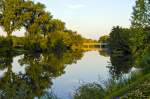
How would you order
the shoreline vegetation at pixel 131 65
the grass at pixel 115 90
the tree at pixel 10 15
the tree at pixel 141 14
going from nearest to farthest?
the grass at pixel 115 90
the shoreline vegetation at pixel 131 65
the tree at pixel 141 14
the tree at pixel 10 15

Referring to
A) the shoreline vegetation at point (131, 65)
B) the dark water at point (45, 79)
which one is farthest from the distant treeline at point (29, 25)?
the dark water at point (45, 79)

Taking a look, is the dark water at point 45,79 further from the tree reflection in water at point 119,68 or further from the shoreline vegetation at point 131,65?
the shoreline vegetation at point 131,65

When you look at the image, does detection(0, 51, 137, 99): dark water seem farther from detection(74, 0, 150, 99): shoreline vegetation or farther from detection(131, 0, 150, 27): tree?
detection(131, 0, 150, 27): tree

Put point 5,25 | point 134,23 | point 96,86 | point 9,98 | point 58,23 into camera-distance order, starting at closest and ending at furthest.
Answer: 1. point 9,98
2. point 96,86
3. point 134,23
4. point 5,25
5. point 58,23

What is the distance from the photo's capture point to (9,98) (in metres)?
17.4

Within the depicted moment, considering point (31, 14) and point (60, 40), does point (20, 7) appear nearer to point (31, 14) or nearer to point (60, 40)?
point (31, 14)

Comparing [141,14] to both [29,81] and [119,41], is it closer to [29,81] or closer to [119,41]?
[29,81]

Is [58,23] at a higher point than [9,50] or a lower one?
higher

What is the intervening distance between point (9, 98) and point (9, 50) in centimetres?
9059

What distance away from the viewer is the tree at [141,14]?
50.8 metres

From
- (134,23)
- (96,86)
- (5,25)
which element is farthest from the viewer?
(5,25)

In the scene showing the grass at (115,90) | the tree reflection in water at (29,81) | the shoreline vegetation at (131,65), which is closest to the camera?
the grass at (115,90)

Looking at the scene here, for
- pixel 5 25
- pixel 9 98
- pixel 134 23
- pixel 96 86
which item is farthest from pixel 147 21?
pixel 5 25

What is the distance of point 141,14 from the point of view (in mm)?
53625
